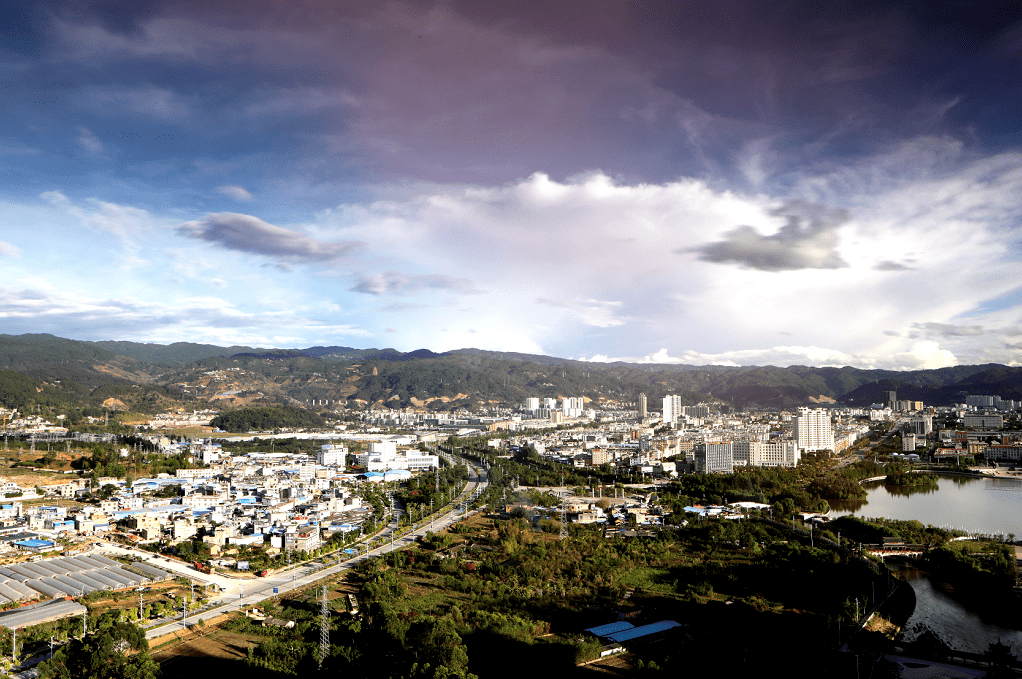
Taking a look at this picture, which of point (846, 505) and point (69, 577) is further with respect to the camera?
point (846, 505)

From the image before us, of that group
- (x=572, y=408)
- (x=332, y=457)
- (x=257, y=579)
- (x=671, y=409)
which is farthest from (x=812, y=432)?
(x=257, y=579)

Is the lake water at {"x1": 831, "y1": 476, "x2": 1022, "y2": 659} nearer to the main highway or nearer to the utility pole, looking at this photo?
the utility pole

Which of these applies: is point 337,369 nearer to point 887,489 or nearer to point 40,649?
point 887,489

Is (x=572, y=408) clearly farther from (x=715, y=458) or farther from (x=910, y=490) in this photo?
(x=910, y=490)

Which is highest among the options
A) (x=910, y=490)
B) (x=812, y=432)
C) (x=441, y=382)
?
(x=441, y=382)

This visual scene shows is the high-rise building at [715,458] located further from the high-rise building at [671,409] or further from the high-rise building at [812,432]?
the high-rise building at [671,409]

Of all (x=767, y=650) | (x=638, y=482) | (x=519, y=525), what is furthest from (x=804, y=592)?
(x=638, y=482)
